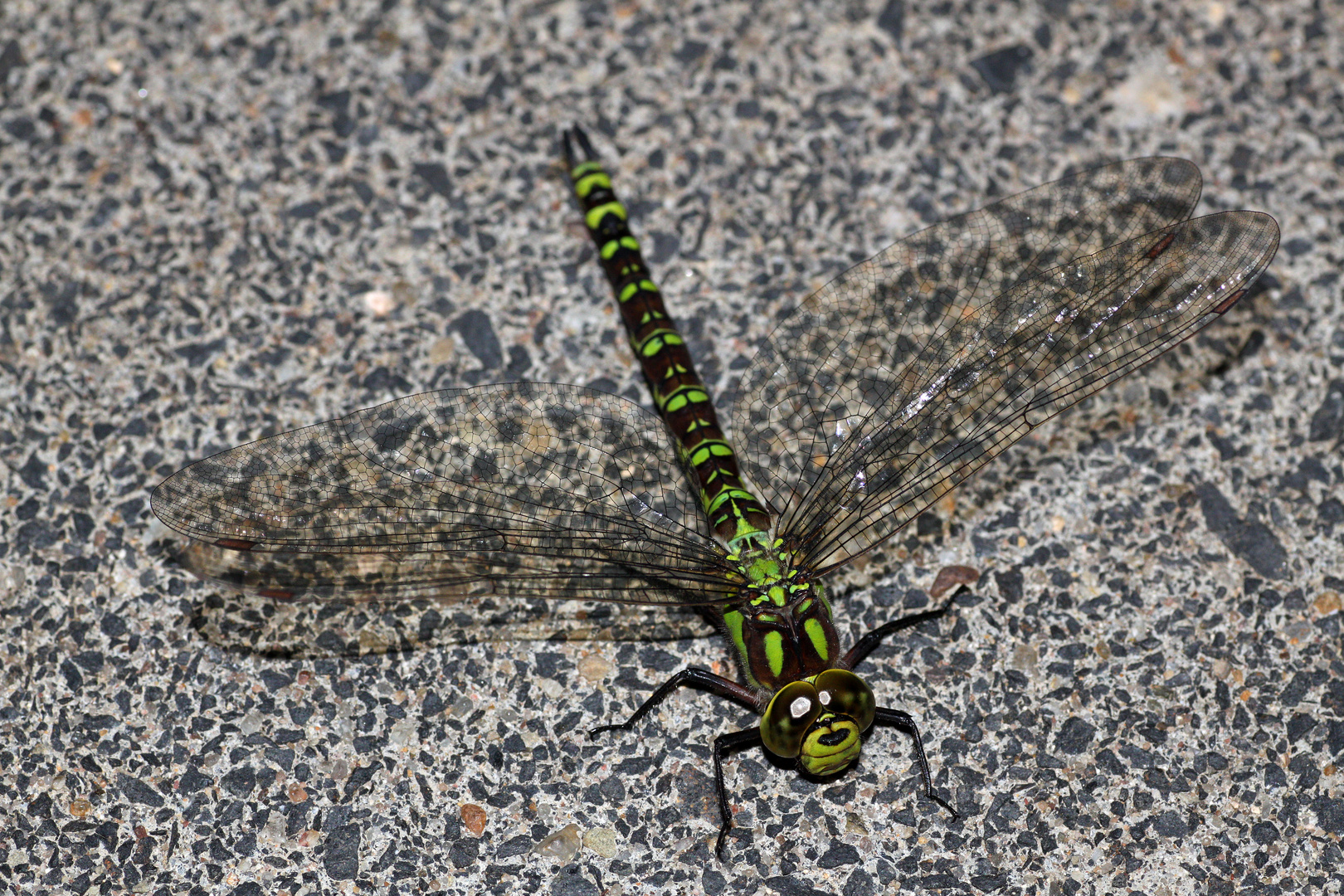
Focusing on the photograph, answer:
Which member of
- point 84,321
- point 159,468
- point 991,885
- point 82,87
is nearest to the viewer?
point 991,885

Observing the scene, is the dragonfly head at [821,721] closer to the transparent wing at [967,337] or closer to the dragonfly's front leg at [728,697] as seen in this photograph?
the dragonfly's front leg at [728,697]

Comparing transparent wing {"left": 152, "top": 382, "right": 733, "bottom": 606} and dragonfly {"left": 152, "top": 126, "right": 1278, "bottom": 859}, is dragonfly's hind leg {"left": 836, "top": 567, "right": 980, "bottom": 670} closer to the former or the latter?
dragonfly {"left": 152, "top": 126, "right": 1278, "bottom": 859}

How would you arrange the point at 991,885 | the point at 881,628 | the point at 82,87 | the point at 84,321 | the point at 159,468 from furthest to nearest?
the point at 82,87, the point at 84,321, the point at 159,468, the point at 881,628, the point at 991,885

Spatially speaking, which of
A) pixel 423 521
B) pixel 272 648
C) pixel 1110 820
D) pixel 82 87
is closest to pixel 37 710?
pixel 272 648

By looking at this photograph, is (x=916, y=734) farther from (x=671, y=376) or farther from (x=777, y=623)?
(x=671, y=376)

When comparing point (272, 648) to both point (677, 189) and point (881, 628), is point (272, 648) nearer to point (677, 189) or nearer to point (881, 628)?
point (881, 628)

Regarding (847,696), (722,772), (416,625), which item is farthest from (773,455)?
(416,625)

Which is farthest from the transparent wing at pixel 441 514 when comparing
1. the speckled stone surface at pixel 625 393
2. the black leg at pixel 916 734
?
the black leg at pixel 916 734

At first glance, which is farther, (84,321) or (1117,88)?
(1117,88)
